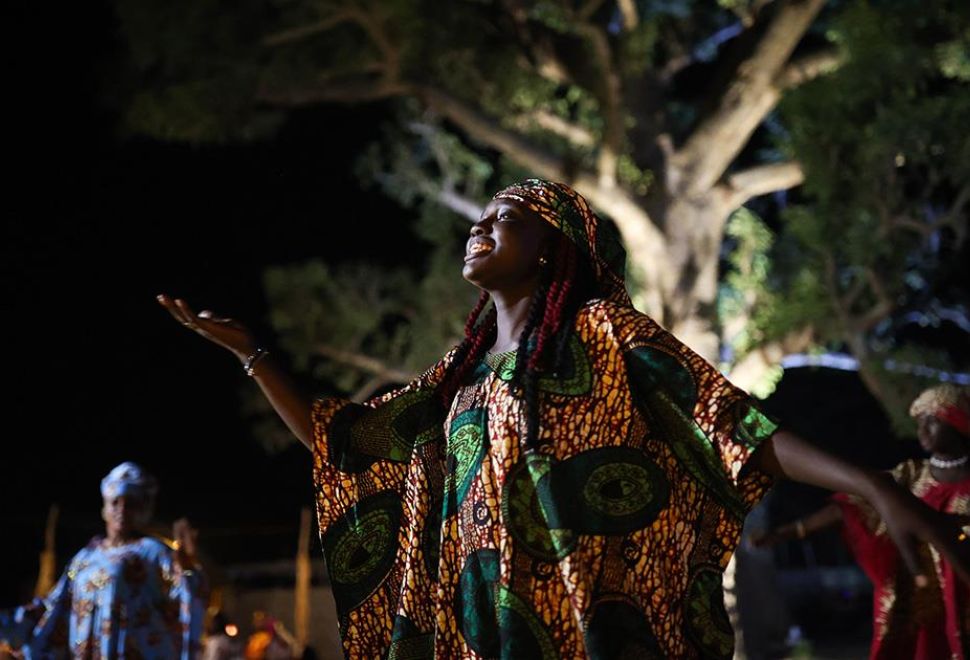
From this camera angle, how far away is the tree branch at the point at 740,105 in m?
10.2

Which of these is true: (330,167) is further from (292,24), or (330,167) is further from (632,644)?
(632,644)

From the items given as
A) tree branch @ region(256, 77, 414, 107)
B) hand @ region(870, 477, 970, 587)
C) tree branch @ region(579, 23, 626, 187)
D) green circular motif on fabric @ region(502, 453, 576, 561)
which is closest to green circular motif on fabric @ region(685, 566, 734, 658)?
green circular motif on fabric @ region(502, 453, 576, 561)

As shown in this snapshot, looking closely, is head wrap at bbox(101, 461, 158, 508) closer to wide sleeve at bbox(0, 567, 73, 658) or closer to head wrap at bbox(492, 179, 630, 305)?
wide sleeve at bbox(0, 567, 73, 658)

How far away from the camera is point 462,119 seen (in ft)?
36.2

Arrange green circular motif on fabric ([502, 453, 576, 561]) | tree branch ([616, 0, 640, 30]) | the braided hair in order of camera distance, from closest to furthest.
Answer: green circular motif on fabric ([502, 453, 576, 561]) < the braided hair < tree branch ([616, 0, 640, 30])

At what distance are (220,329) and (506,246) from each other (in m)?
0.78

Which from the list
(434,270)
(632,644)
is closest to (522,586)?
(632,644)

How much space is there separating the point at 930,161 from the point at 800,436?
8.39 m

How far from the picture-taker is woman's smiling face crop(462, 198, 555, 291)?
9.73 ft

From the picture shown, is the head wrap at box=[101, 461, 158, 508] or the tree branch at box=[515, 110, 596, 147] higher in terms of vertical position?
the tree branch at box=[515, 110, 596, 147]

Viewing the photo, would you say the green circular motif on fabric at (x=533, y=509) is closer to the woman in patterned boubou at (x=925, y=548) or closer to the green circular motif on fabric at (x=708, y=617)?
the green circular motif on fabric at (x=708, y=617)

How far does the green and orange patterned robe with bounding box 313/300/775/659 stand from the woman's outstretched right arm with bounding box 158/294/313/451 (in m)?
0.38

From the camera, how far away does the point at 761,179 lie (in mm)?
10609

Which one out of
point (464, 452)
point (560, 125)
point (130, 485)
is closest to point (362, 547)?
point (464, 452)
